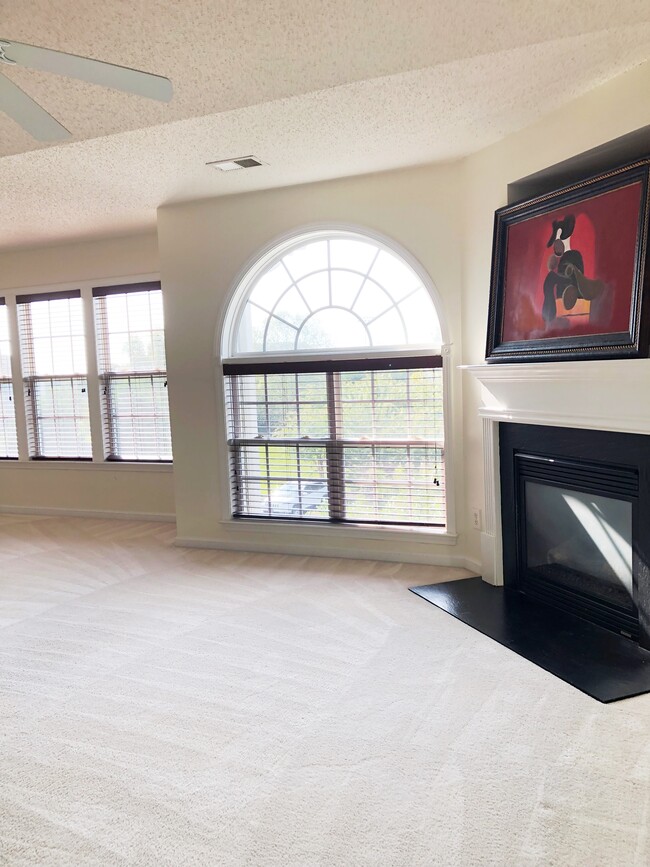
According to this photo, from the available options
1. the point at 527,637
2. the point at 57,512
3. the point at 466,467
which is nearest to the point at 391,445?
the point at 466,467

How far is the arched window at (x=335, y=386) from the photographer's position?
4.59m

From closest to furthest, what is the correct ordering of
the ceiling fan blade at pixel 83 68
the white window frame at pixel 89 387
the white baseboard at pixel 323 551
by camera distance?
the ceiling fan blade at pixel 83 68
the white baseboard at pixel 323 551
the white window frame at pixel 89 387

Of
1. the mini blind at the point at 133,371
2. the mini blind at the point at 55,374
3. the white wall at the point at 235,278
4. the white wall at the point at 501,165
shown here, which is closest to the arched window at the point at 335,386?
the white wall at the point at 235,278

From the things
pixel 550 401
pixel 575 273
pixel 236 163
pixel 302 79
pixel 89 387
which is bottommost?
pixel 550 401

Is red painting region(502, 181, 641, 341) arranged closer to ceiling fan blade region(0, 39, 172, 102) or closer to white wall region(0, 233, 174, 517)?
ceiling fan blade region(0, 39, 172, 102)

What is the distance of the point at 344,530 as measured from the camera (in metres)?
4.84

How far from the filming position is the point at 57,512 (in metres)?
6.87

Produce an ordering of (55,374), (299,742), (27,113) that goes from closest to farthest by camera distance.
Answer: (27,113) < (299,742) < (55,374)

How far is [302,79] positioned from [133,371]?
413 cm

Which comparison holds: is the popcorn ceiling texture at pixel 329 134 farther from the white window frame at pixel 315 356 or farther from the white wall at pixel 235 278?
the white window frame at pixel 315 356

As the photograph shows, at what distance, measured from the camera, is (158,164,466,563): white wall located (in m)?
4.37

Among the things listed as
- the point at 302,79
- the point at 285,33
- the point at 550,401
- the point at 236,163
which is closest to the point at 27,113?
the point at 285,33

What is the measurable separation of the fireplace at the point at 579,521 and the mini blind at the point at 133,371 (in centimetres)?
344

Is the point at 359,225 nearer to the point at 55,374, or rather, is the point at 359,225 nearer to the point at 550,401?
the point at 550,401
